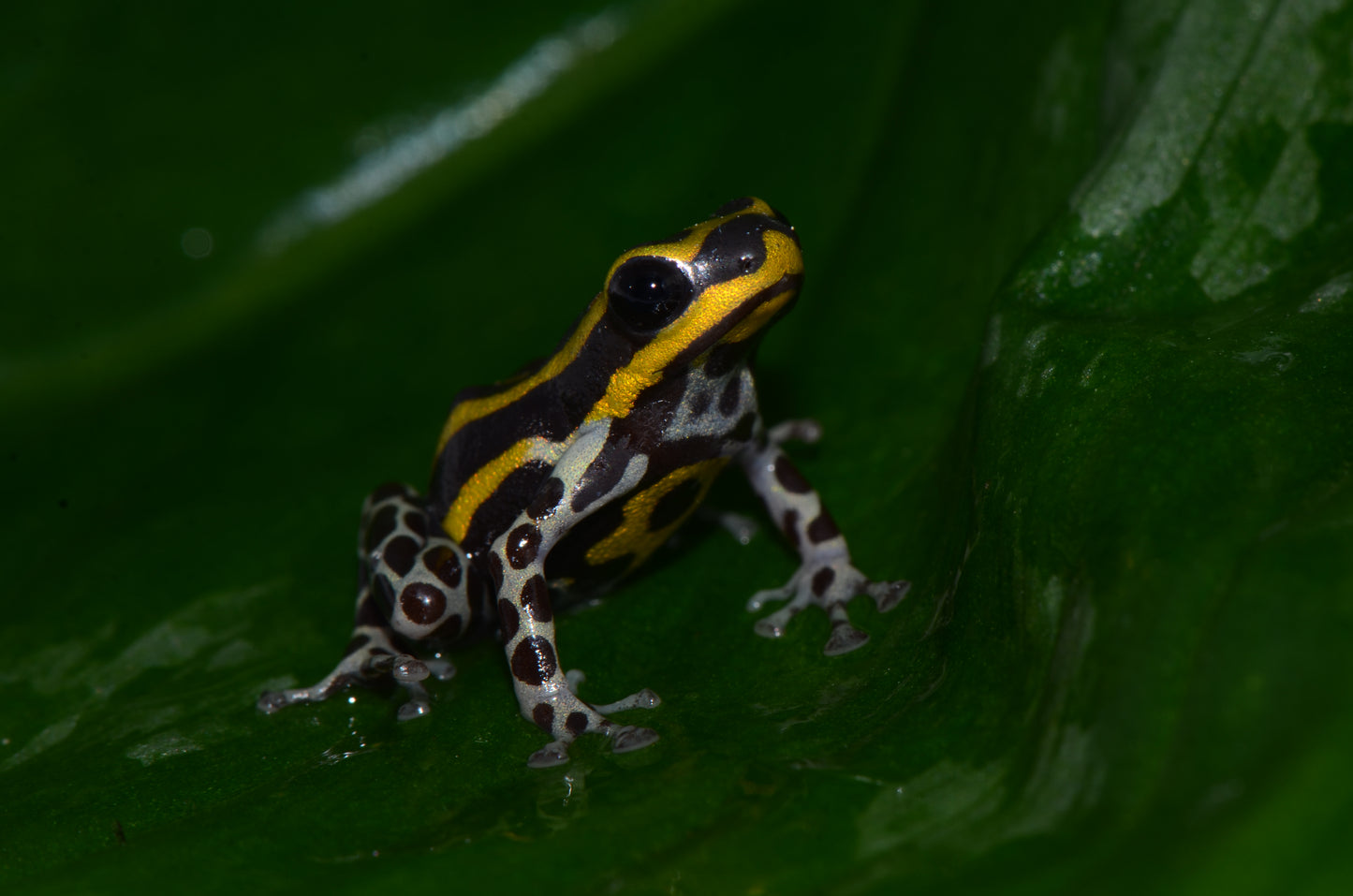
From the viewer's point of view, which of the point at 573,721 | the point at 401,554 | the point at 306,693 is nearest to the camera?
the point at 573,721

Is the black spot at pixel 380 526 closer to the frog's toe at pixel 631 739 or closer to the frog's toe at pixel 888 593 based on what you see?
the frog's toe at pixel 631 739

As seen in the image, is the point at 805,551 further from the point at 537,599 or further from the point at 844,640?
the point at 537,599

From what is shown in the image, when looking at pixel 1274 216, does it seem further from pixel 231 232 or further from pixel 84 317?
pixel 84 317

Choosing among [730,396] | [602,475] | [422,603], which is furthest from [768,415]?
[422,603]

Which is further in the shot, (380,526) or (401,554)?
(380,526)

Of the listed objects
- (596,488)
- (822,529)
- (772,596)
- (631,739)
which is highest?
(596,488)

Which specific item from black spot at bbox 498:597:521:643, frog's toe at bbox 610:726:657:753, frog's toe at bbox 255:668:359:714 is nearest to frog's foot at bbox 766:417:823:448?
black spot at bbox 498:597:521:643

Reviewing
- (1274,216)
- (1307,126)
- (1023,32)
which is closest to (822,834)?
(1274,216)
